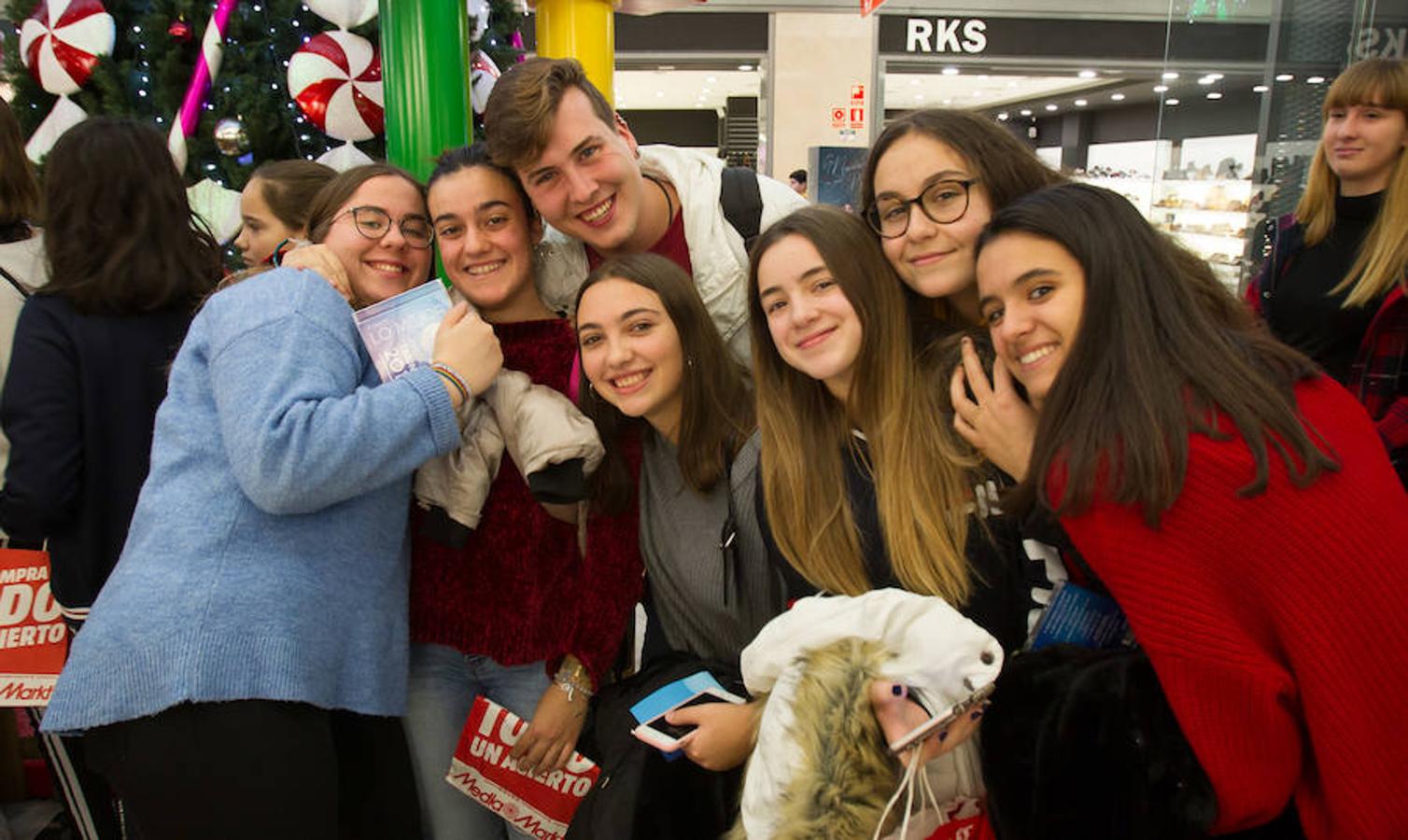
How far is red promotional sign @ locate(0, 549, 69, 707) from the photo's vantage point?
2184 mm

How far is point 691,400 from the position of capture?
1.88 m

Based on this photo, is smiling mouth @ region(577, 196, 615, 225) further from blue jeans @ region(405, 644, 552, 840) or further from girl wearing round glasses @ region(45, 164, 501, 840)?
blue jeans @ region(405, 644, 552, 840)

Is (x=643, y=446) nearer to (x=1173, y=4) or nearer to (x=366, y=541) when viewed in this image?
(x=366, y=541)

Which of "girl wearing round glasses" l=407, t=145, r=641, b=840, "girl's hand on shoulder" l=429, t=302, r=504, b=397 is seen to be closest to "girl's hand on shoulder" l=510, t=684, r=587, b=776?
"girl wearing round glasses" l=407, t=145, r=641, b=840

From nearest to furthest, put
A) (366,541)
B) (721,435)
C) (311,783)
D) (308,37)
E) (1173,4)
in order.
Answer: (311,783)
(366,541)
(721,435)
(308,37)
(1173,4)

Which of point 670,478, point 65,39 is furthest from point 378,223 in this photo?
point 65,39

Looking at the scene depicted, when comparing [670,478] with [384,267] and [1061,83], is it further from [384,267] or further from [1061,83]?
[1061,83]

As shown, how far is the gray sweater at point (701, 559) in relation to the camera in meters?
1.76

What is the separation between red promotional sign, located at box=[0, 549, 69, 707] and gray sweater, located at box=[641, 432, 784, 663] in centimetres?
157

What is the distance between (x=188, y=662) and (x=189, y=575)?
140 millimetres

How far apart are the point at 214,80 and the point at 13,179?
37.8 inches

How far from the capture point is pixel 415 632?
1.95m

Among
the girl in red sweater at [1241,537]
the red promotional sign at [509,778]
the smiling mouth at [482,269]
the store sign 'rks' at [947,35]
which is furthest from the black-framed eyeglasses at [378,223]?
the store sign 'rks' at [947,35]

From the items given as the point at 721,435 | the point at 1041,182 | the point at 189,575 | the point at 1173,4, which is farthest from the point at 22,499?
the point at 1173,4
